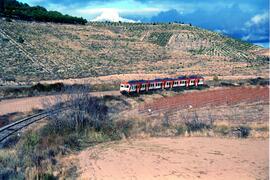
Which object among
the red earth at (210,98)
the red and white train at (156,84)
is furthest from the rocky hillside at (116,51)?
the red earth at (210,98)

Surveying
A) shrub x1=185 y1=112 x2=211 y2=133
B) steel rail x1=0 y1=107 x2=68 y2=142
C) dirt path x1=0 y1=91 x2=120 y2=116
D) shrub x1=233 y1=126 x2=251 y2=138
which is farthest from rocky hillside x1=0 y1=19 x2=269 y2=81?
shrub x1=233 y1=126 x2=251 y2=138

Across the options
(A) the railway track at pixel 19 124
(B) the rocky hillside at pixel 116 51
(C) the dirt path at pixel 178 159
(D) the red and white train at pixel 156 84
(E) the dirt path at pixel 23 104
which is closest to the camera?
(C) the dirt path at pixel 178 159

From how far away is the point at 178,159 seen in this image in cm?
2456

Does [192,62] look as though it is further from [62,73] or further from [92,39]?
[62,73]

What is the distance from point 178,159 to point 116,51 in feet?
272

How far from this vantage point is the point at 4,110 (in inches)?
1623

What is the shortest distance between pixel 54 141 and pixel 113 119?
9756 millimetres

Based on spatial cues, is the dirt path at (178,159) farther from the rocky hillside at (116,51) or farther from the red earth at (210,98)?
the rocky hillside at (116,51)

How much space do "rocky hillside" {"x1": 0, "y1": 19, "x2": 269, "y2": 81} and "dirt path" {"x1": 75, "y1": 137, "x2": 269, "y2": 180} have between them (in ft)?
145

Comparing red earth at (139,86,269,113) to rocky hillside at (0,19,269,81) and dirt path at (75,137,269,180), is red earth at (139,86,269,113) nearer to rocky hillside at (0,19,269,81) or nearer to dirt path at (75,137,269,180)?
dirt path at (75,137,269,180)

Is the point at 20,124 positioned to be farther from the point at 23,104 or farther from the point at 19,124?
the point at 23,104

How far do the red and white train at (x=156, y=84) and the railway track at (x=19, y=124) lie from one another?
14.1 meters

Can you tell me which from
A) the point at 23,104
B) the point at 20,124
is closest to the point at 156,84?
the point at 23,104

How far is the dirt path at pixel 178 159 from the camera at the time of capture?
21797mm
